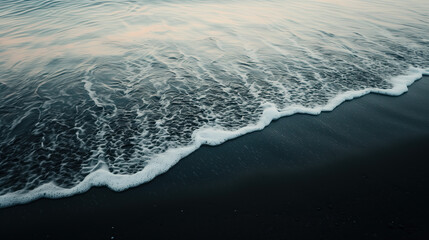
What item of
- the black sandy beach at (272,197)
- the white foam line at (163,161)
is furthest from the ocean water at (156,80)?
the black sandy beach at (272,197)

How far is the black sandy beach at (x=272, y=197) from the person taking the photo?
315 centimetres

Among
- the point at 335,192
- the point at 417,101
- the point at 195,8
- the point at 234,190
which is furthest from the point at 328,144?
the point at 195,8

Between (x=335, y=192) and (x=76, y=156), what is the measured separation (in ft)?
14.5

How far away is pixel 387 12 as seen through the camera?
15.3 meters

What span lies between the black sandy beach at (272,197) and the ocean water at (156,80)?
1.33 ft

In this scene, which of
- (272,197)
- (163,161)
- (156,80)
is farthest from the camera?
(156,80)

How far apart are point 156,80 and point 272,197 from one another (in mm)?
4920

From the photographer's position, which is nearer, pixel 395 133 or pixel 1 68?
pixel 395 133

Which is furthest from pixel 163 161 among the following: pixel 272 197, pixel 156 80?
pixel 156 80

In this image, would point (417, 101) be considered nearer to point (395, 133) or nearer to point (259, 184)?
point (395, 133)

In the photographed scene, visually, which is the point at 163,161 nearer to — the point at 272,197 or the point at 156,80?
the point at 272,197

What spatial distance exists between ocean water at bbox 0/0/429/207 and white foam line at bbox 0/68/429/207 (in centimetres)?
2

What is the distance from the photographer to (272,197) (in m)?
3.61

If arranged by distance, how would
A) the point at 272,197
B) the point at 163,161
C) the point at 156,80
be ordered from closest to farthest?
the point at 272,197
the point at 163,161
the point at 156,80
